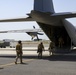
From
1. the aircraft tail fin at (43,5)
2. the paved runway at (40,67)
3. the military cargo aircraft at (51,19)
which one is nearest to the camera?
the paved runway at (40,67)

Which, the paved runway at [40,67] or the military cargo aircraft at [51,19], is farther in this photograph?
the military cargo aircraft at [51,19]

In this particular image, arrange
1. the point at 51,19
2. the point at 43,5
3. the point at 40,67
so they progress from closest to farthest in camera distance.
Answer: the point at 40,67
the point at 43,5
the point at 51,19

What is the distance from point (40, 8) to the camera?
19484mm

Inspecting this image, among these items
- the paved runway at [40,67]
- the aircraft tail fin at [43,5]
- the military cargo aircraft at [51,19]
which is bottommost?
the paved runway at [40,67]

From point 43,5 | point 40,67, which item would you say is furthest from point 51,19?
point 40,67

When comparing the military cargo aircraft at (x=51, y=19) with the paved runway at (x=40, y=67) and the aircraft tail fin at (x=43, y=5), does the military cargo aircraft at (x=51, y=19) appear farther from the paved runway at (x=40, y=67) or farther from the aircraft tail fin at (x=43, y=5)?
the paved runway at (x=40, y=67)

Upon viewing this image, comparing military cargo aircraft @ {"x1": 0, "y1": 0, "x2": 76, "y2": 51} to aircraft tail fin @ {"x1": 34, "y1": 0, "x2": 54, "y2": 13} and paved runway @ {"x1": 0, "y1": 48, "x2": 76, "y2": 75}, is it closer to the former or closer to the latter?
aircraft tail fin @ {"x1": 34, "y1": 0, "x2": 54, "y2": 13}

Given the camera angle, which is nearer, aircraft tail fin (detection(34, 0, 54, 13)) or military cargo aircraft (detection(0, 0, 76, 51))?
military cargo aircraft (detection(0, 0, 76, 51))

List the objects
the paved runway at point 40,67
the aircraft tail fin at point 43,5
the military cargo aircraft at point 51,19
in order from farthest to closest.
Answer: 1. the aircraft tail fin at point 43,5
2. the military cargo aircraft at point 51,19
3. the paved runway at point 40,67

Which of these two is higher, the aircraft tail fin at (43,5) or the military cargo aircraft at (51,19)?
the aircraft tail fin at (43,5)

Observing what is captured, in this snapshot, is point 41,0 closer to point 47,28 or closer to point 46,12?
point 46,12

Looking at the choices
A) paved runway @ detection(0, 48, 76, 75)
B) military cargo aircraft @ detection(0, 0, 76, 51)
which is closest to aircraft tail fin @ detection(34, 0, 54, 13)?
military cargo aircraft @ detection(0, 0, 76, 51)

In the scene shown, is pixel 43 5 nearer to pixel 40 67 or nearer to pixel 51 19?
pixel 51 19

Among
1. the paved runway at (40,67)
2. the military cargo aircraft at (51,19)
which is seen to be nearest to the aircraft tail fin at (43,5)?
the military cargo aircraft at (51,19)
